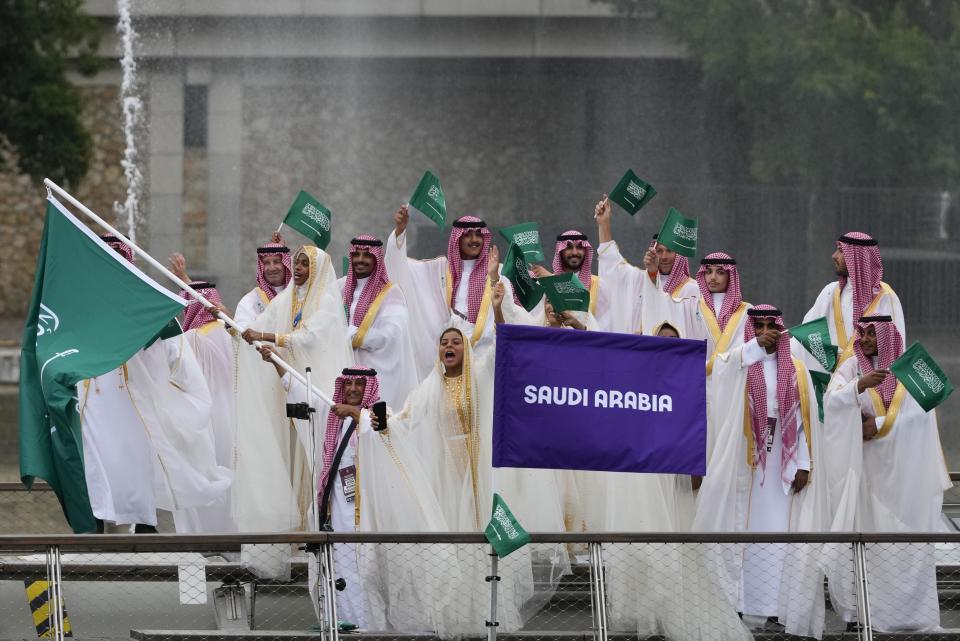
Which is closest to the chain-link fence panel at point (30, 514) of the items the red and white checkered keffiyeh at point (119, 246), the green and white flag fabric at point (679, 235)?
the red and white checkered keffiyeh at point (119, 246)

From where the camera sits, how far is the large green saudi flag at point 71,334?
9430mm

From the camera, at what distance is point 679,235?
11625 mm

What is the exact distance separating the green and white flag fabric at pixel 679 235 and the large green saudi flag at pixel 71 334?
3.32 meters

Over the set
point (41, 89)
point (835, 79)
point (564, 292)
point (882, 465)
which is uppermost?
point (41, 89)

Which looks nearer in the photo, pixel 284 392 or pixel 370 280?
pixel 284 392

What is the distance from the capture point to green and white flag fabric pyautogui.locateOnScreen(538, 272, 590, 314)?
1006 cm

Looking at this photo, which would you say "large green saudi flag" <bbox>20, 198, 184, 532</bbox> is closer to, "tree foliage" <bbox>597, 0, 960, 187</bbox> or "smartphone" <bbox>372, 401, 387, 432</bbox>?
"smartphone" <bbox>372, 401, 387, 432</bbox>

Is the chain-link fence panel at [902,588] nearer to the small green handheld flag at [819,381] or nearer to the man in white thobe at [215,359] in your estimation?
the small green handheld flag at [819,381]

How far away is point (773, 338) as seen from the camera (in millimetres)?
9922

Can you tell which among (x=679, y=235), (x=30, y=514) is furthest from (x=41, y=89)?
(x=679, y=235)

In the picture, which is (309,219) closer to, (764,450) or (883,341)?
(764,450)

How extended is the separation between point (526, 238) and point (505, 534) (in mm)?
3095

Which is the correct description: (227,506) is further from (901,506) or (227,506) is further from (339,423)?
(901,506)

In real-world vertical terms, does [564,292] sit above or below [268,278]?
below
